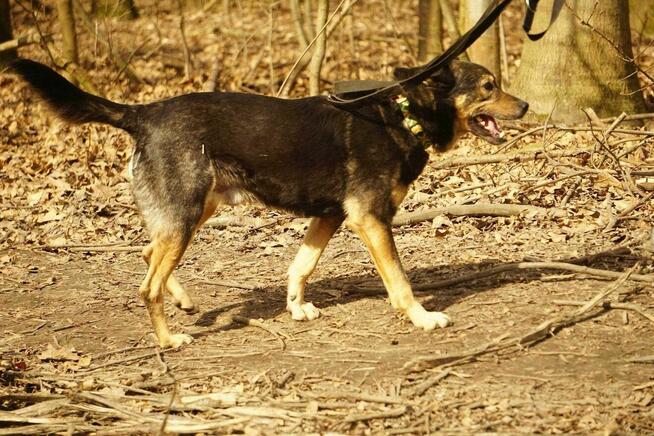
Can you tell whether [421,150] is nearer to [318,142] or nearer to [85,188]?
[318,142]

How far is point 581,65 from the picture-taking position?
1001 cm

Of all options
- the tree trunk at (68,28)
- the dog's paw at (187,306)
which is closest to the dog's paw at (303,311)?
the dog's paw at (187,306)

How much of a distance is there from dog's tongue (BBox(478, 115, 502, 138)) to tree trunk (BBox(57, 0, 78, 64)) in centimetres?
903

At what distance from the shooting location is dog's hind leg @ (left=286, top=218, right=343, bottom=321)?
21.1ft

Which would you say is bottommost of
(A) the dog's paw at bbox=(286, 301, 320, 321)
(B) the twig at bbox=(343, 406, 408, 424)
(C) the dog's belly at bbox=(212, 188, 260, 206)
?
(A) the dog's paw at bbox=(286, 301, 320, 321)

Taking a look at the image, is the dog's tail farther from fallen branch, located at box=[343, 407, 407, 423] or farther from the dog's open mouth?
fallen branch, located at box=[343, 407, 407, 423]

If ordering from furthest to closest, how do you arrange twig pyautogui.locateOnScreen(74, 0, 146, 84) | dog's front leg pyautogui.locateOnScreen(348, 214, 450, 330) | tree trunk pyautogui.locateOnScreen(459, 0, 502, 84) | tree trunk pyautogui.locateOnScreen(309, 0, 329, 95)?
twig pyautogui.locateOnScreen(74, 0, 146, 84)
tree trunk pyautogui.locateOnScreen(459, 0, 502, 84)
tree trunk pyautogui.locateOnScreen(309, 0, 329, 95)
dog's front leg pyautogui.locateOnScreen(348, 214, 450, 330)

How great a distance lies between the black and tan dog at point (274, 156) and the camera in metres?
5.90

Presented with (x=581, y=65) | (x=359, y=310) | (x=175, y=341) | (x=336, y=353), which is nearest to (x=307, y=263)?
(x=359, y=310)

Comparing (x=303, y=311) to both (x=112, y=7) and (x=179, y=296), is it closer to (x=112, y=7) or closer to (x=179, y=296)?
(x=179, y=296)

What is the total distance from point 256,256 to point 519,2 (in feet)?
44.7

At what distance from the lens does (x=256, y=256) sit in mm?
8164

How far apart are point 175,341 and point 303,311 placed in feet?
3.19

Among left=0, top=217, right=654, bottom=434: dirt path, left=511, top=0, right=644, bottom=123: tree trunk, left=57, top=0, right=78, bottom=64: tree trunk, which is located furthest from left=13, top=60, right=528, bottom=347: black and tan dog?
left=57, top=0, right=78, bottom=64: tree trunk
